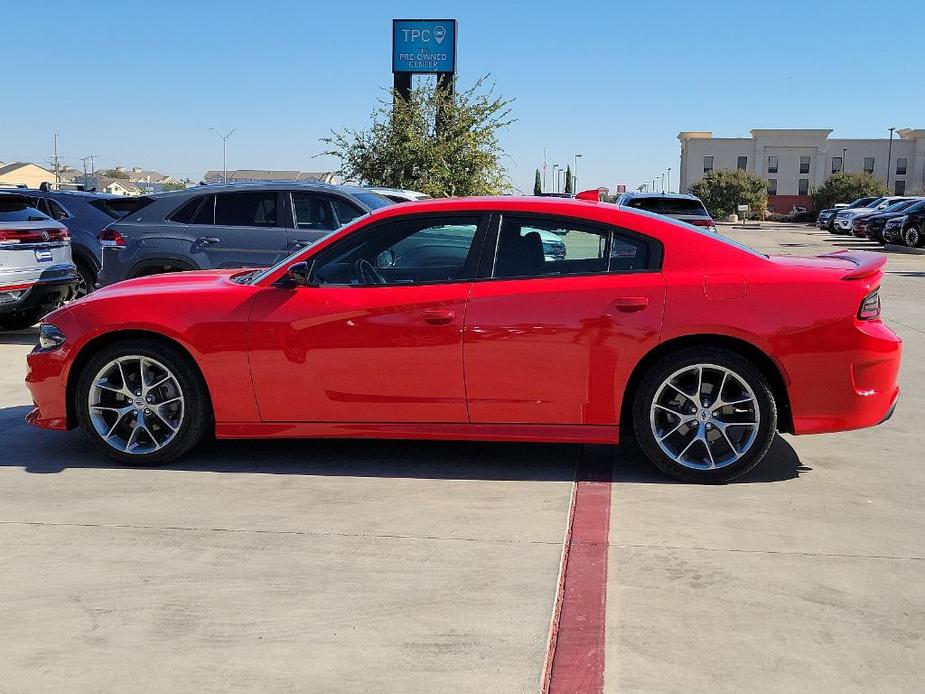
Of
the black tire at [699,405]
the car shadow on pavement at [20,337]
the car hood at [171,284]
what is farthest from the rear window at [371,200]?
the black tire at [699,405]

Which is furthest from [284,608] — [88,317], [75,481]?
[88,317]

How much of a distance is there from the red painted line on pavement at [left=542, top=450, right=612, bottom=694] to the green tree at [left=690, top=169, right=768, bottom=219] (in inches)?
3288

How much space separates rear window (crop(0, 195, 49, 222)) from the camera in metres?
10.5

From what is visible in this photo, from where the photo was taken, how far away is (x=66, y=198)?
13.9 meters

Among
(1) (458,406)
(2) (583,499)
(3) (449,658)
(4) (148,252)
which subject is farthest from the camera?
(4) (148,252)

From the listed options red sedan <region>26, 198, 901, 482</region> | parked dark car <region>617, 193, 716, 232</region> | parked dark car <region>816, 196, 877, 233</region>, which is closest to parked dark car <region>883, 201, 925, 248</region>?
parked dark car <region>617, 193, 716, 232</region>

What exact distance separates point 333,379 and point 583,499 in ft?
4.94

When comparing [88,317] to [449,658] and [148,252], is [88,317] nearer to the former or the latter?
[449,658]

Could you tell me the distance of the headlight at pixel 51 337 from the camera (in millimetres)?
5875

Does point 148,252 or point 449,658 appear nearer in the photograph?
point 449,658

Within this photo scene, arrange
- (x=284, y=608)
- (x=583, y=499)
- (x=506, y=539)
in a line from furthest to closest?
(x=583, y=499) → (x=506, y=539) → (x=284, y=608)

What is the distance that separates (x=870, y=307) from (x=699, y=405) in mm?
1058

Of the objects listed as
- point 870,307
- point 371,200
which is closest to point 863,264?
point 870,307

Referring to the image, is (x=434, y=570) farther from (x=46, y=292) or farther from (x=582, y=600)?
(x=46, y=292)
